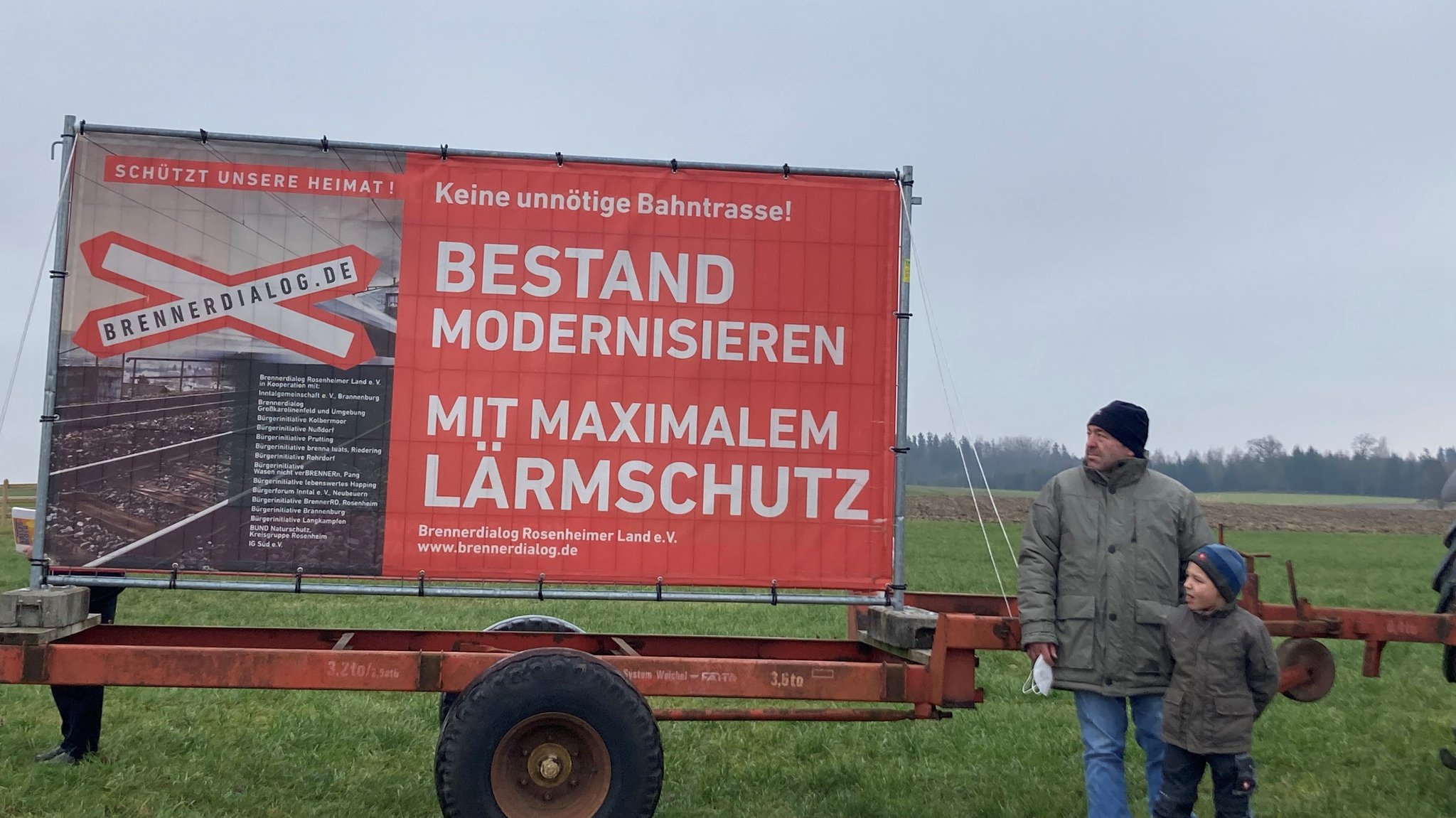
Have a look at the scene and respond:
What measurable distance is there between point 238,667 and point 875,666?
2792 millimetres

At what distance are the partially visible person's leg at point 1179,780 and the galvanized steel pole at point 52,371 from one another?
5117mm

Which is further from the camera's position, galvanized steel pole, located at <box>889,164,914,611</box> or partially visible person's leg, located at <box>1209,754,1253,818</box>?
galvanized steel pole, located at <box>889,164,914,611</box>

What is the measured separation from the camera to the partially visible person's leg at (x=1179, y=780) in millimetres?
4527

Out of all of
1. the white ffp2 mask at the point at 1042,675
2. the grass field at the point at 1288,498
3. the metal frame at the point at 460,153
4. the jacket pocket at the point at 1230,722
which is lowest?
the jacket pocket at the point at 1230,722

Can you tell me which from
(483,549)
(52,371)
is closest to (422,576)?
(483,549)

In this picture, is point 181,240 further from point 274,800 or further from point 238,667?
point 274,800

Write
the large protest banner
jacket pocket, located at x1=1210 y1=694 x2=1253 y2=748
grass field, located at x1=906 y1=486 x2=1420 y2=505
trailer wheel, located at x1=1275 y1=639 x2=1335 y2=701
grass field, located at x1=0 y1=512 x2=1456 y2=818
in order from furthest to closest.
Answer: grass field, located at x1=906 y1=486 x2=1420 y2=505
grass field, located at x1=0 y1=512 x2=1456 y2=818
trailer wheel, located at x1=1275 y1=639 x2=1335 y2=701
the large protest banner
jacket pocket, located at x1=1210 y1=694 x2=1253 y2=748

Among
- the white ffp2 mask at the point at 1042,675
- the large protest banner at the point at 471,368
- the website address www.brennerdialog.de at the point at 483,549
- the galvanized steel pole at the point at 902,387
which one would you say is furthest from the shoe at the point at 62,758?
the white ffp2 mask at the point at 1042,675

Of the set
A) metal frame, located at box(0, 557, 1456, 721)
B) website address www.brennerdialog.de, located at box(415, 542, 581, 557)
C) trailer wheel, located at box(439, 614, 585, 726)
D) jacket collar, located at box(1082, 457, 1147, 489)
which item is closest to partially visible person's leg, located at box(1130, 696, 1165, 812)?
metal frame, located at box(0, 557, 1456, 721)

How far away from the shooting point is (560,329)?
555cm

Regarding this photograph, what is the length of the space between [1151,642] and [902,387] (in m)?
1.68

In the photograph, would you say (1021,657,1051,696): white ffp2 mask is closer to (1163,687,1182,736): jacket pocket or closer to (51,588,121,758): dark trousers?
(1163,687,1182,736): jacket pocket

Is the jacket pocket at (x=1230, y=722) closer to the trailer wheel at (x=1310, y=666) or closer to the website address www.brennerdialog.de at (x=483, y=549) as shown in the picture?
the trailer wheel at (x=1310, y=666)

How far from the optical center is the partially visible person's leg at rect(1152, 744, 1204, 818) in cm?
453
